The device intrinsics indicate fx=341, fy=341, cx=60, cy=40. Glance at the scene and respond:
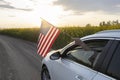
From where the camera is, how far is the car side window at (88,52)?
5000 millimetres

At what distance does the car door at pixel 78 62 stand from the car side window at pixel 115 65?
275mm

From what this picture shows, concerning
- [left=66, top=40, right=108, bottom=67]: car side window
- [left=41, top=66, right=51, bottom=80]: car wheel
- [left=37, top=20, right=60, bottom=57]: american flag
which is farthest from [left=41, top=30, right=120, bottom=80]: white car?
[left=37, top=20, right=60, bottom=57]: american flag

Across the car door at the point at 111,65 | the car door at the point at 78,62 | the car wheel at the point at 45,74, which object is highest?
the car door at the point at 111,65

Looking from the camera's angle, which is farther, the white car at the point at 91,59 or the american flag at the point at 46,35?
the american flag at the point at 46,35

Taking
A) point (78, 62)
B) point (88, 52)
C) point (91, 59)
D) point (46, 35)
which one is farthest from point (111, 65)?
point (46, 35)

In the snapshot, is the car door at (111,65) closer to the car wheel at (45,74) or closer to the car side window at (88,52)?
the car side window at (88,52)

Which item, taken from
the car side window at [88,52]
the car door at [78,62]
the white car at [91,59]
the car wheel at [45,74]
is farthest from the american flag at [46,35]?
the car side window at [88,52]

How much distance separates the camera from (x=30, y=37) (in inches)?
1511

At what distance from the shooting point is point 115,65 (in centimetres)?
436

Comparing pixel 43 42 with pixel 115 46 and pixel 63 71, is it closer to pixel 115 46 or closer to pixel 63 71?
pixel 63 71

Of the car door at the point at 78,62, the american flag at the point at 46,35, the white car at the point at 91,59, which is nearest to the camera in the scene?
the white car at the point at 91,59

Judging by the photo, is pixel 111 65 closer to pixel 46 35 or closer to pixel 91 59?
pixel 91 59

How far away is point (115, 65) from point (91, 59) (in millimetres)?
755

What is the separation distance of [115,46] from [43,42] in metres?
5.66
